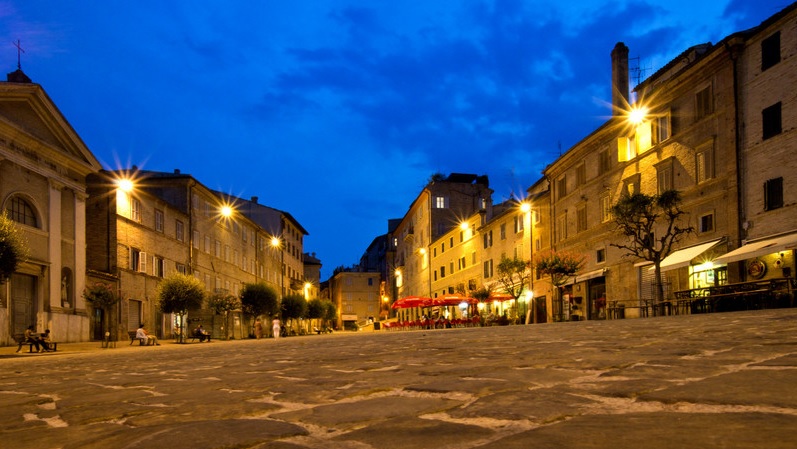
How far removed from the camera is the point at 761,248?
21.6m

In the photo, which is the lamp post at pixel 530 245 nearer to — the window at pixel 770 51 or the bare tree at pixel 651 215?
the bare tree at pixel 651 215

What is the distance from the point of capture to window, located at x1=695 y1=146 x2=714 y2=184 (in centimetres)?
2611

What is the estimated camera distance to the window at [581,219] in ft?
122

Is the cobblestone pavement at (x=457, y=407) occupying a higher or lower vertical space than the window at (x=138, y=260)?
lower

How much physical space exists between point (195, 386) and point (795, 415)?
444cm

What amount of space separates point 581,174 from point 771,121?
14.9 meters

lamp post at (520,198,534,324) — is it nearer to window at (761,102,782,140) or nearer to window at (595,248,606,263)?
window at (595,248,606,263)

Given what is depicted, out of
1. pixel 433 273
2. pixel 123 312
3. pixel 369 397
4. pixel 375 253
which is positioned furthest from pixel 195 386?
pixel 375 253

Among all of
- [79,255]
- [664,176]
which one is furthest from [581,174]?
[79,255]

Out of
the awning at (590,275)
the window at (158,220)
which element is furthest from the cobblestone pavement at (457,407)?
the window at (158,220)

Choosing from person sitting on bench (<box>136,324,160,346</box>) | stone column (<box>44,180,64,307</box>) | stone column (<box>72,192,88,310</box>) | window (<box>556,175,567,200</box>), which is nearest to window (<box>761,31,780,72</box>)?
window (<box>556,175,567,200</box>)

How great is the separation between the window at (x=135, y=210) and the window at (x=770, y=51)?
3169 cm

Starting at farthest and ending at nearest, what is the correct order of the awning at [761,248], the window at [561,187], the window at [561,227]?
the window at [561,187] → the window at [561,227] → the awning at [761,248]

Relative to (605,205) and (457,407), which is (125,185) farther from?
(457,407)
